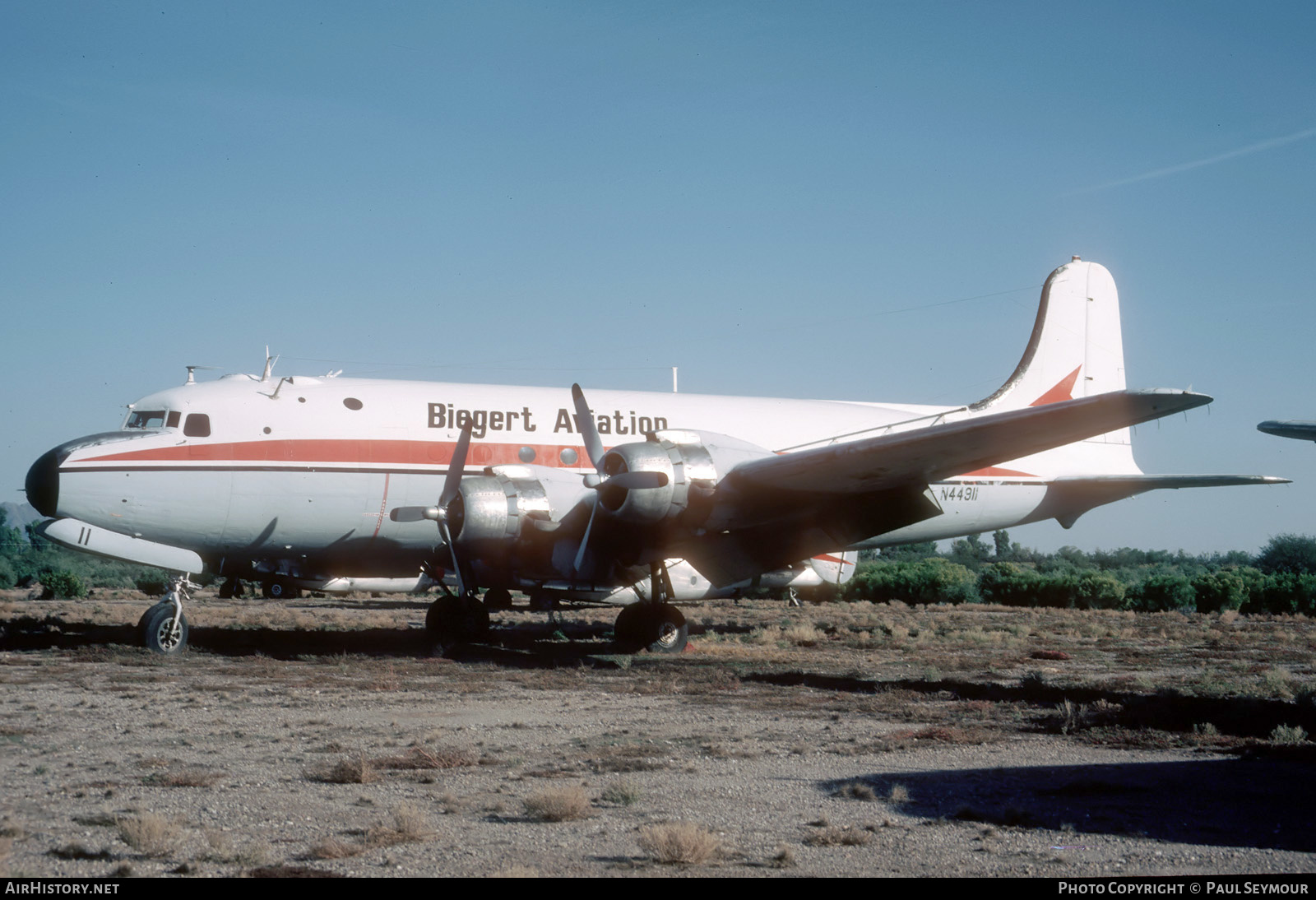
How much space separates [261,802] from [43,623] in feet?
54.7

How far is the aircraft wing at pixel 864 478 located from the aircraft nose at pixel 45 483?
8601 millimetres

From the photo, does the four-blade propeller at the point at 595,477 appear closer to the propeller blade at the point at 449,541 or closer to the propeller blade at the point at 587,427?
the propeller blade at the point at 587,427

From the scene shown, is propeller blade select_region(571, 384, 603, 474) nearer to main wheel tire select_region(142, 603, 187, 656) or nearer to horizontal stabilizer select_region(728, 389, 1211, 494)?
horizontal stabilizer select_region(728, 389, 1211, 494)

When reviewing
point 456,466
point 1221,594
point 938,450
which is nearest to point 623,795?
point 938,450

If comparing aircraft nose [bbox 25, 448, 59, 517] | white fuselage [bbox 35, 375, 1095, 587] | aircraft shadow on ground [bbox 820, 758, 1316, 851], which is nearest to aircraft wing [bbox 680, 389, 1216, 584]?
white fuselage [bbox 35, 375, 1095, 587]

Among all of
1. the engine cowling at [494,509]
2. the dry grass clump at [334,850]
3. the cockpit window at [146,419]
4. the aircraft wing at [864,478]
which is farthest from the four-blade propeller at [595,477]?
the dry grass clump at [334,850]

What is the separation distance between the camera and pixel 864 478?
14.7 meters

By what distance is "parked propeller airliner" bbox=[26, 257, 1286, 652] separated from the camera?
1417cm

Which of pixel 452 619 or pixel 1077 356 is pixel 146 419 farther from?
pixel 1077 356

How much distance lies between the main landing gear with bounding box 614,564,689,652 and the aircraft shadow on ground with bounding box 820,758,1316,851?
8.70 meters

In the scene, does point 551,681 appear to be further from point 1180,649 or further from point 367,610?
point 367,610

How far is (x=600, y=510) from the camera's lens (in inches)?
565

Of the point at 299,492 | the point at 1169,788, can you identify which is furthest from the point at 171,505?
the point at 1169,788

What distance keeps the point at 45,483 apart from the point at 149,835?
424 inches
